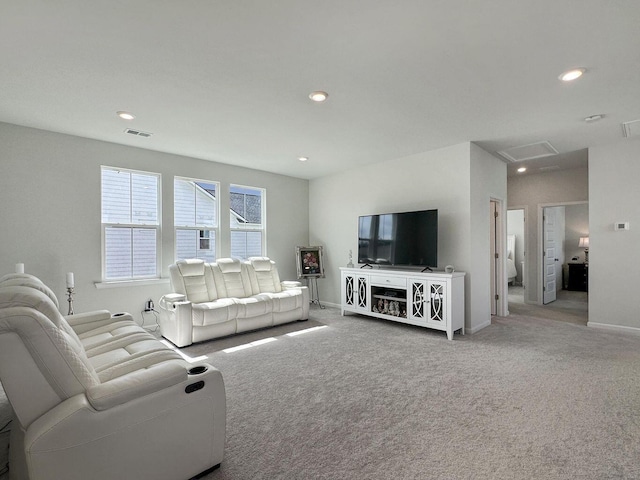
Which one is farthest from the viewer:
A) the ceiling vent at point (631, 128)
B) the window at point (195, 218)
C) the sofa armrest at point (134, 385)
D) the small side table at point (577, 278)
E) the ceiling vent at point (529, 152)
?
the small side table at point (577, 278)

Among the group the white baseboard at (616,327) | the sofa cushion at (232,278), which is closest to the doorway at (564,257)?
the white baseboard at (616,327)

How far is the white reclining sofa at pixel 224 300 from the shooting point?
395 centimetres

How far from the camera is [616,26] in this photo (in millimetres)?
1959

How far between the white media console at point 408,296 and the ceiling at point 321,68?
1950 millimetres

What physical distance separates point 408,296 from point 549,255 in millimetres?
4209

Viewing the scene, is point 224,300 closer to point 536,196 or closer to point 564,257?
point 536,196

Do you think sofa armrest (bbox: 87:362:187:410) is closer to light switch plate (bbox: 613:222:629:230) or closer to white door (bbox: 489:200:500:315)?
white door (bbox: 489:200:500:315)

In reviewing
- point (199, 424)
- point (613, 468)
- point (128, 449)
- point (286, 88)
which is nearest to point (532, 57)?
point (286, 88)

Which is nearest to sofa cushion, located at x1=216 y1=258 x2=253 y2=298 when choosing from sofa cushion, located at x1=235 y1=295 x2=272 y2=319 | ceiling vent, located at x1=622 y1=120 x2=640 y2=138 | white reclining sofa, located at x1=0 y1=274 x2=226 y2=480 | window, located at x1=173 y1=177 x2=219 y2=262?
sofa cushion, located at x1=235 y1=295 x2=272 y2=319

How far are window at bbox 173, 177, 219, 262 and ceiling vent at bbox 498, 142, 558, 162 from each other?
4.75 m

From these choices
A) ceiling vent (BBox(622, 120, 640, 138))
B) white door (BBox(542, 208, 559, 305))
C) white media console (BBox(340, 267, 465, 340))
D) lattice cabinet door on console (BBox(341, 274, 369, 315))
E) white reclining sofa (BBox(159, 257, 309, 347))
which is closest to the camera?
ceiling vent (BBox(622, 120, 640, 138))

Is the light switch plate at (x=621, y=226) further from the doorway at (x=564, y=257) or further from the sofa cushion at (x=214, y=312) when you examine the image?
the sofa cushion at (x=214, y=312)

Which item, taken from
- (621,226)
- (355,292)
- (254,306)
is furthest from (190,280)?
(621,226)

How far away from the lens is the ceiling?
73.5 inches
